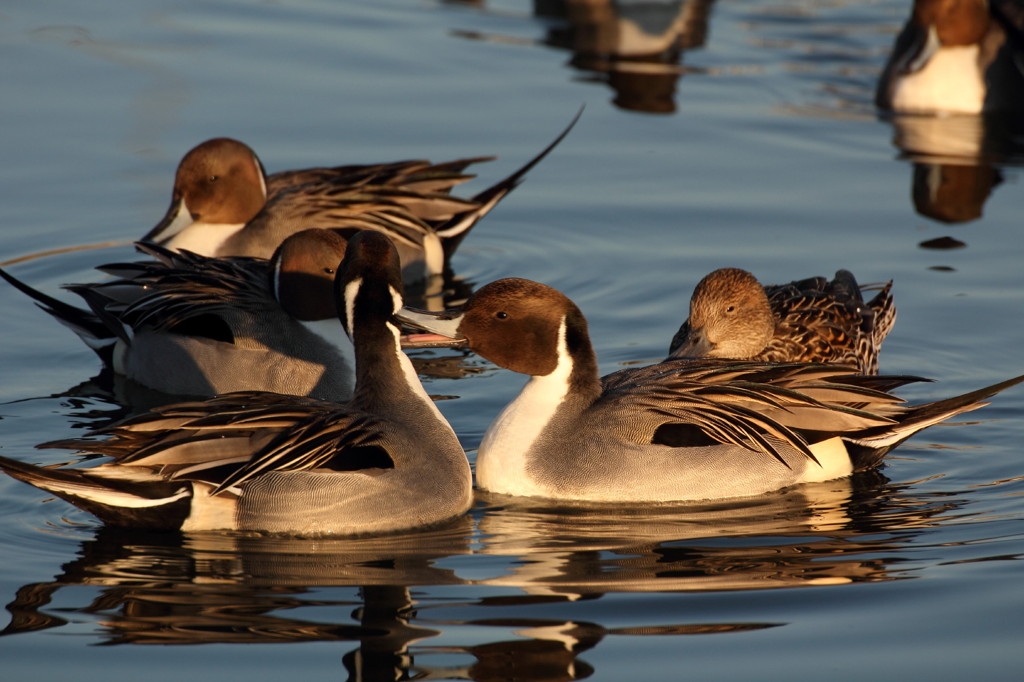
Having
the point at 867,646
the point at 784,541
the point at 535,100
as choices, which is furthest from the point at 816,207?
the point at 867,646

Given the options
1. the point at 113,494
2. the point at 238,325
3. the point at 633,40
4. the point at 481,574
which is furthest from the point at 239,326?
the point at 633,40

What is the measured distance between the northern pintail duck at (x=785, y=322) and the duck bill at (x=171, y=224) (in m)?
3.21

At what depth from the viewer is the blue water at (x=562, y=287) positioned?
543cm

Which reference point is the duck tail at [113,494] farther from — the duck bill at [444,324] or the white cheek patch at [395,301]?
the duck bill at [444,324]

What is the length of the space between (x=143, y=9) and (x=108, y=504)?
30.7ft

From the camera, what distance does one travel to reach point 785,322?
26.1 feet

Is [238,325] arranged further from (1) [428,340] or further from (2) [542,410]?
(2) [542,410]

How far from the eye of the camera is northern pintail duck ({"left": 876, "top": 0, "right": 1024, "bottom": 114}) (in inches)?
500

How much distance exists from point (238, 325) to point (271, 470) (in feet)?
6.83

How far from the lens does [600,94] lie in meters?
13.1

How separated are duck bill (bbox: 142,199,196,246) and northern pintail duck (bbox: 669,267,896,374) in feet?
10.5

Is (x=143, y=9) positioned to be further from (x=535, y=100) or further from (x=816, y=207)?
(x=816, y=207)

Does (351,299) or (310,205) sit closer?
(351,299)

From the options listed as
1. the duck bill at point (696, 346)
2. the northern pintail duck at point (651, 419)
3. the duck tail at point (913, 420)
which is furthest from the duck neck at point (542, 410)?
the duck tail at point (913, 420)
